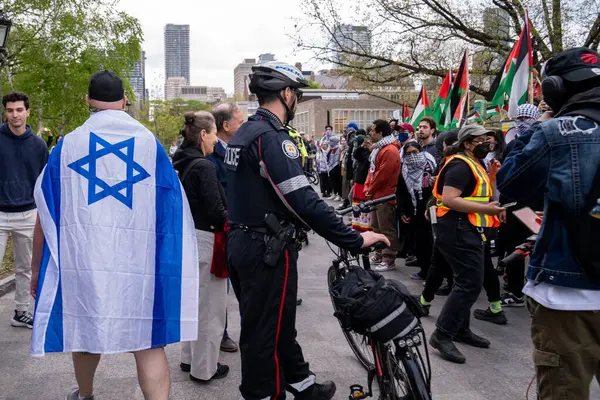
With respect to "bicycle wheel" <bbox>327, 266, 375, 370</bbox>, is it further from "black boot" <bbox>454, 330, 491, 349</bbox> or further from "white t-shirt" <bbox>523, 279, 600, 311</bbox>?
"white t-shirt" <bbox>523, 279, 600, 311</bbox>

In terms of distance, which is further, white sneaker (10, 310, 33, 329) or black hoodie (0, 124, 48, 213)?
white sneaker (10, 310, 33, 329)

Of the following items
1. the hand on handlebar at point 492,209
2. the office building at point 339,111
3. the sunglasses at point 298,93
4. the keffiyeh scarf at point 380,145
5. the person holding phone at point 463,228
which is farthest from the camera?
the office building at point 339,111

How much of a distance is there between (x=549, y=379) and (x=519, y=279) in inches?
159

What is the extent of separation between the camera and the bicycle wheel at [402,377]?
3053 mm

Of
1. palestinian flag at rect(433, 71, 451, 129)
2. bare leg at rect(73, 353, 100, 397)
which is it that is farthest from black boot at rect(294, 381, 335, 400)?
palestinian flag at rect(433, 71, 451, 129)

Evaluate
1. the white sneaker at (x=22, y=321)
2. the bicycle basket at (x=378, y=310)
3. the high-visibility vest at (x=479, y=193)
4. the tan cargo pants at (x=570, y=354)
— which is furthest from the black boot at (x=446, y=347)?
the white sneaker at (x=22, y=321)

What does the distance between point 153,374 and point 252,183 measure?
1125mm

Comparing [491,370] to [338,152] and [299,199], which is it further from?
[338,152]

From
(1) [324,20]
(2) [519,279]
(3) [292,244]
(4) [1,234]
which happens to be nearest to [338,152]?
(1) [324,20]

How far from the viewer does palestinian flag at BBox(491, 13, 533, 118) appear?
788 centimetres

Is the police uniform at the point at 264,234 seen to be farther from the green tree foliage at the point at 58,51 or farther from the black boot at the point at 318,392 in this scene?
the green tree foliage at the point at 58,51

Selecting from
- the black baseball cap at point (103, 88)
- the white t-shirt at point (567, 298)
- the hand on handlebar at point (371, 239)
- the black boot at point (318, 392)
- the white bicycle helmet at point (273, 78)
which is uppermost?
the white bicycle helmet at point (273, 78)

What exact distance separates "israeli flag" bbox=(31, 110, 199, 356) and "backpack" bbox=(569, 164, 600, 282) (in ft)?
6.42

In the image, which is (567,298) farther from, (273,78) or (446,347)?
(446,347)
